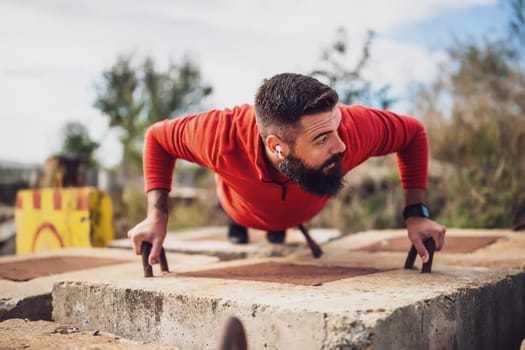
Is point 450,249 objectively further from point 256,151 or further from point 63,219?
point 63,219

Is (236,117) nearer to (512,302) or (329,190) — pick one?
(329,190)

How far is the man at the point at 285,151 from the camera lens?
225cm

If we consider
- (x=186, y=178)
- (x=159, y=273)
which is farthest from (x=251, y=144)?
(x=186, y=178)

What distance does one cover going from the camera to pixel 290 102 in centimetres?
223

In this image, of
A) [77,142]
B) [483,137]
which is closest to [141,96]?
[77,142]

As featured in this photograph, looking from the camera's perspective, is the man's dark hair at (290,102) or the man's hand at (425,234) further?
the man's hand at (425,234)

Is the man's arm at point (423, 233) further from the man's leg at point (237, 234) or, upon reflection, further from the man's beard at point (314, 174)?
the man's leg at point (237, 234)

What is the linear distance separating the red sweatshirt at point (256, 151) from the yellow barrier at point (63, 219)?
1802 mm

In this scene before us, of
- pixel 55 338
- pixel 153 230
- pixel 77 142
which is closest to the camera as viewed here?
pixel 55 338

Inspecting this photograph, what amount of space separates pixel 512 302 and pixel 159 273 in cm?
A: 153

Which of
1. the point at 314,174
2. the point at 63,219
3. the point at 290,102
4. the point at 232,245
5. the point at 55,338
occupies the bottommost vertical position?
the point at 55,338

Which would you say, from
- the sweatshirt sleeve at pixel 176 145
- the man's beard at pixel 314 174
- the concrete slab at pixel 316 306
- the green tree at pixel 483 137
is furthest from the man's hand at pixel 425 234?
the green tree at pixel 483 137

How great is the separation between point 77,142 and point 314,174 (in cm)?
1573

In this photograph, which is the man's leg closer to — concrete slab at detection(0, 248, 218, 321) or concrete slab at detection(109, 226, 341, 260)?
concrete slab at detection(109, 226, 341, 260)
